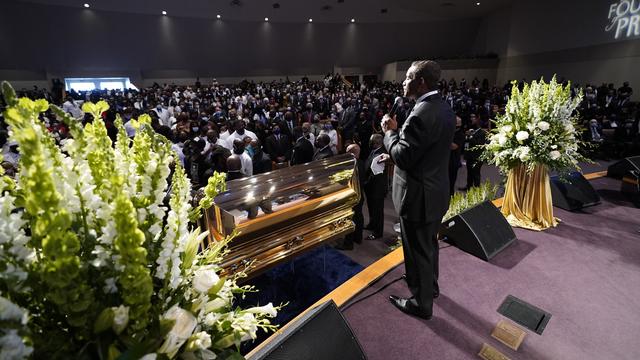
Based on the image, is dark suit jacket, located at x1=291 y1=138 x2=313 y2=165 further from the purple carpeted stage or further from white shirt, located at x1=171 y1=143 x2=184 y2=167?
the purple carpeted stage

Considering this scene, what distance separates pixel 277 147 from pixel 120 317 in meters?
5.80

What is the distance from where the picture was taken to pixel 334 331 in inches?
70.9

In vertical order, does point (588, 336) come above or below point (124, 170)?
below

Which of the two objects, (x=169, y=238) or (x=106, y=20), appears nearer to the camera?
(x=169, y=238)

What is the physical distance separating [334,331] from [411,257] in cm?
90

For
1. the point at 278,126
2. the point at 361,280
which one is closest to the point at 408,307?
the point at 361,280

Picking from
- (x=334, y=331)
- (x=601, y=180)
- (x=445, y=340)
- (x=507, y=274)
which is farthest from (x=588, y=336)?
(x=601, y=180)

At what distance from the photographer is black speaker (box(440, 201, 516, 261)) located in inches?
131

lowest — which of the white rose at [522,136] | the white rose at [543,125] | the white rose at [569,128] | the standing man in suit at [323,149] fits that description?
the standing man in suit at [323,149]

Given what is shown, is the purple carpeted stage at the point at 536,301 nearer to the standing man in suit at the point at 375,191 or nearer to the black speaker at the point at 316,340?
the black speaker at the point at 316,340

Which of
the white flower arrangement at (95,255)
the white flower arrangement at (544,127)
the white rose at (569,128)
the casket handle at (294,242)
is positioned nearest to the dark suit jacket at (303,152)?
the casket handle at (294,242)

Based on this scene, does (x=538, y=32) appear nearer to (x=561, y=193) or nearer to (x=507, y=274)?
(x=561, y=193)

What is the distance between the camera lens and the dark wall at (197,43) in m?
17.4

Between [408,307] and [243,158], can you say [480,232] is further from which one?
[243,158]
